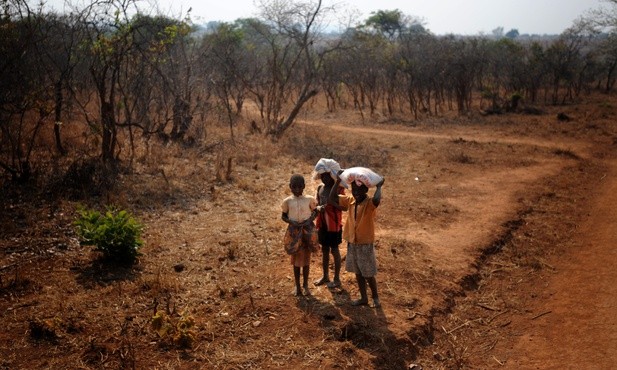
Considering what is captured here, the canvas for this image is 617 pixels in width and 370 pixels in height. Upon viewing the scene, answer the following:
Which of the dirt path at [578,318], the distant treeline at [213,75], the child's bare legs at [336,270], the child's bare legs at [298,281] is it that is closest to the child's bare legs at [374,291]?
the child's bare legs at [336,270]

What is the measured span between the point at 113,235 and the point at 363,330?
265 centimetres

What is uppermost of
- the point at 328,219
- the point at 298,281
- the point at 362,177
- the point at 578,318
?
the point at 362,177

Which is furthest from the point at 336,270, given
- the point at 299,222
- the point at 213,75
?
the point at 213,75

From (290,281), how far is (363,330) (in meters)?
1.09

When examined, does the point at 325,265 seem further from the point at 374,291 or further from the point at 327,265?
the point at 374,291

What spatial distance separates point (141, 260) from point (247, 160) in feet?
17.1

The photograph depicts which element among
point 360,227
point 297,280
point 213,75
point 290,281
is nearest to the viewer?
point 360,227

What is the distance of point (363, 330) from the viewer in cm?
410

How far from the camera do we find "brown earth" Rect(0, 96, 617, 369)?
3.89 meters

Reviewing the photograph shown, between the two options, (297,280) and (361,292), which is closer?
(361,292)

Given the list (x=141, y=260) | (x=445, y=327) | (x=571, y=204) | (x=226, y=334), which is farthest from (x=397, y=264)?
(x=571, y=204)

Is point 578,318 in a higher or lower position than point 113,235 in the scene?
lower

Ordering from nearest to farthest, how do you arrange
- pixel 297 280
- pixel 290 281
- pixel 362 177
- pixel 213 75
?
pixel 362 177 < pixel 297 280 < pixel 290 281 < pixel 213 75

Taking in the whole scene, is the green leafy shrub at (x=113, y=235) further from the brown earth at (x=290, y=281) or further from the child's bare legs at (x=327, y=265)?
the child's bare legs at (x=327, y=265)
